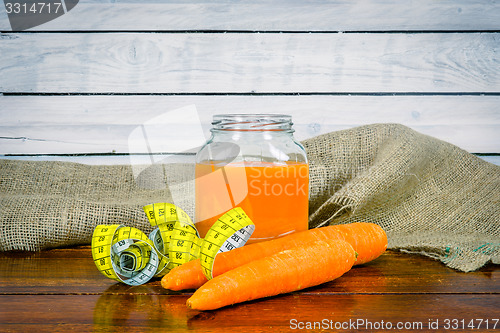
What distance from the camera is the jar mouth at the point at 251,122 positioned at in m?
0.95

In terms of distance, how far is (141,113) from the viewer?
5.87 ft

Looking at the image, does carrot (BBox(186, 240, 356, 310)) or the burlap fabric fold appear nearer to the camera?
carrot (BBox(186, 240, 356, 310))

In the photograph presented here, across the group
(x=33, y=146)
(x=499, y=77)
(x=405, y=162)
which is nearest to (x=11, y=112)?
(x=33, y=146)

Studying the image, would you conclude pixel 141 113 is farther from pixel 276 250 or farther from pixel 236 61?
pixel 276 250

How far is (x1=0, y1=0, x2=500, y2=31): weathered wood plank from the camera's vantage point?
1744mm

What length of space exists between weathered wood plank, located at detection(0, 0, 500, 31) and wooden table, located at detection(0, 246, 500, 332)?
1.04 m

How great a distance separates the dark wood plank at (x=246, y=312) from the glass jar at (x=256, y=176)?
0.18 m

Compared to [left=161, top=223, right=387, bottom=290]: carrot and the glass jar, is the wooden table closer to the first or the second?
[left=161, top=223, right=387, bottom=290]: carrot

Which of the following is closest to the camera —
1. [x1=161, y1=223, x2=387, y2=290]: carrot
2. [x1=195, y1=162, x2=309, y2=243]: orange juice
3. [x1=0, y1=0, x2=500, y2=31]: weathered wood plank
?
[x1=161, y1=223, x2=387, y2=290]: carrot

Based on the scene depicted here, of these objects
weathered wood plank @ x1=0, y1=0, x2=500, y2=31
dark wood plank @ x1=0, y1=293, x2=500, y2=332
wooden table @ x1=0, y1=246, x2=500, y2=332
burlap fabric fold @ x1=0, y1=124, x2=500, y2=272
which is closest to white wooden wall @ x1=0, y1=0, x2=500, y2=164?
weathered wood plank @ x1=0, y1=0, x2=500, y2=31

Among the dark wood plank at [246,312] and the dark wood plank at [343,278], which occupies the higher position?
the dark wood plank at [246,312]

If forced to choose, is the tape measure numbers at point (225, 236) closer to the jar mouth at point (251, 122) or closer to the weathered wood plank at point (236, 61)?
the jar mouth at point (251, 122)

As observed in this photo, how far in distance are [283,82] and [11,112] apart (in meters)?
0.95

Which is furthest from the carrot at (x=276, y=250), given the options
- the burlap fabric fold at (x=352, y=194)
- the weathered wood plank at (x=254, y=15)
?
the weathered wood plank at (x=254, y=15)
